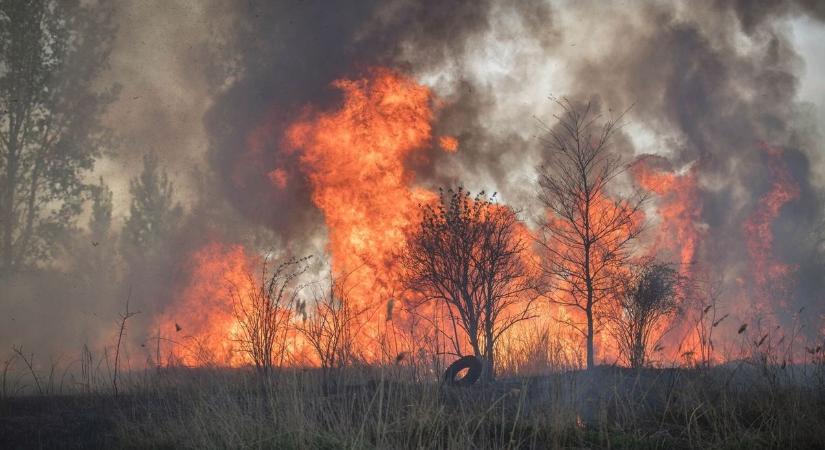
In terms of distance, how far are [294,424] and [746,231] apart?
107 ft

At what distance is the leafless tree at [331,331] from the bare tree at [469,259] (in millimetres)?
6158

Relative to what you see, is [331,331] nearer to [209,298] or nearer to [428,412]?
[428,412]

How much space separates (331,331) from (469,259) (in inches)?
293

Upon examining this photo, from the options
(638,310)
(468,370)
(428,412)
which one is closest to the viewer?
(428,412)

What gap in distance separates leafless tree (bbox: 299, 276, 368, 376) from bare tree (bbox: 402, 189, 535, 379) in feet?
20.2

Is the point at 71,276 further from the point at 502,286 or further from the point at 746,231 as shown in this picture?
the point at 746,231

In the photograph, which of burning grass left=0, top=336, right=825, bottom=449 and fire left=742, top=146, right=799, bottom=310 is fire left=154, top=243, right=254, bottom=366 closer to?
burning grass left=0, top=336, right=825, bottom=449

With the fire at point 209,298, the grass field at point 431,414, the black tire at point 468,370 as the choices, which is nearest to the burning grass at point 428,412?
the grass field at point 431,414

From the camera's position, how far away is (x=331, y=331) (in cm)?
1380

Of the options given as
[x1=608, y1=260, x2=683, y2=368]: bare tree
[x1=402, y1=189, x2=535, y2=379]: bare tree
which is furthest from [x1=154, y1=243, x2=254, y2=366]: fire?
[x1=608, y1=260, x2=683, y2=368]: bare tree

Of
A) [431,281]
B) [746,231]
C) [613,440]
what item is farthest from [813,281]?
[613,440]

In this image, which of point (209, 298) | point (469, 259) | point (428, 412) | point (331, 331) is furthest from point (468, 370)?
point (209, 298)

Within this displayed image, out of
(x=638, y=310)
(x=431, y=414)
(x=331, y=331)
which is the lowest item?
(x=431, y=414)

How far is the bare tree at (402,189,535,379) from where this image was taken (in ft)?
65.3
